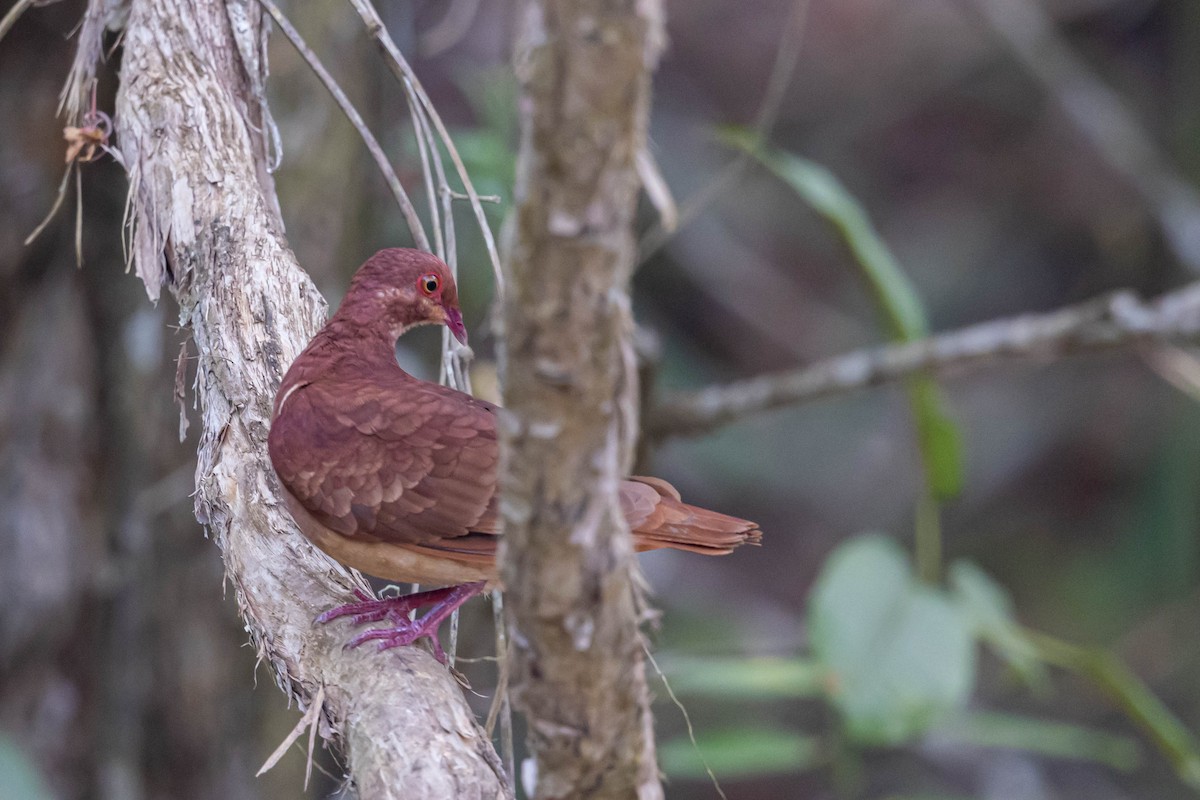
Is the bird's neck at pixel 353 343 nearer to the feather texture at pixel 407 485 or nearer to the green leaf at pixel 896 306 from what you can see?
the feather texture at pixel 407 485

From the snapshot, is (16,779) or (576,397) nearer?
(576,397)

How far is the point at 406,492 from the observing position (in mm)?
2172

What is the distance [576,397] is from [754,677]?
2672 mm

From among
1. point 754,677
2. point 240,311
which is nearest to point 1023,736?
point 754,677

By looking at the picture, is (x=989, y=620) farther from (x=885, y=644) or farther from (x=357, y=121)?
(x=357, y=121)

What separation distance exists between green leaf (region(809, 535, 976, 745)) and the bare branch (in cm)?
56

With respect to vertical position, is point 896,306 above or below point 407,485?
below

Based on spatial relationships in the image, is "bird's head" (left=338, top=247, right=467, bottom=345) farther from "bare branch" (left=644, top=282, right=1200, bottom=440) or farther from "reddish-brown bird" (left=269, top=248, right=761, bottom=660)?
"bare branch" (left=644, top=282, right=1200, bottom=440)

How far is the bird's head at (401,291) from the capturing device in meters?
2.44

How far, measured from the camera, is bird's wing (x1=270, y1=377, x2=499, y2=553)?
214 centimetres

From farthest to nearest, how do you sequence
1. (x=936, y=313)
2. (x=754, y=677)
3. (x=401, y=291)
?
(x=936, y=313), (x=754, y=677), (x=401, y=291)

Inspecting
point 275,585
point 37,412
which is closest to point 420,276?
point 275,585

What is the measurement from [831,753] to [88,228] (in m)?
2.95

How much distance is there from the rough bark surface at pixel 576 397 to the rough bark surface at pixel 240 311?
0.45m
